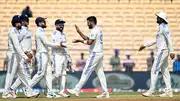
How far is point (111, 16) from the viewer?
33562mm

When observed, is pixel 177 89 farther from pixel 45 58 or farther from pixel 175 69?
pixel 45 58

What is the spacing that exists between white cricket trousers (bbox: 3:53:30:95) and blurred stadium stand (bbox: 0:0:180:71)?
12711mm

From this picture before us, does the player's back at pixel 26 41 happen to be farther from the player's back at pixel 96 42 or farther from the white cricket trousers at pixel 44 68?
the player's back at pixel 96 42

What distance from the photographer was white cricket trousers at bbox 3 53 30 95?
65.1 feet

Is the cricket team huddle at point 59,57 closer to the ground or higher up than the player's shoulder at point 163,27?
closer to the ground

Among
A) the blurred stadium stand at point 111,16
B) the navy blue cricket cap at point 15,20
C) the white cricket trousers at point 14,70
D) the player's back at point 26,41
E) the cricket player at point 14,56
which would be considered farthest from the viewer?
the blurred stadium stand at point 111,16

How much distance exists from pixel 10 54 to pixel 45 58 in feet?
3.21

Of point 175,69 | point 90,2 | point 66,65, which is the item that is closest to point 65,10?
point 90,2

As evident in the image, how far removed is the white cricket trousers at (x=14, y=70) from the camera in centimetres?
1984

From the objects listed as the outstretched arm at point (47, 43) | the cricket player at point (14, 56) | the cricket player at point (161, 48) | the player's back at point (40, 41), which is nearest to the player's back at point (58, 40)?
the outstretched arm at point (47, 43)

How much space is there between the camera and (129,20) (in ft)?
110

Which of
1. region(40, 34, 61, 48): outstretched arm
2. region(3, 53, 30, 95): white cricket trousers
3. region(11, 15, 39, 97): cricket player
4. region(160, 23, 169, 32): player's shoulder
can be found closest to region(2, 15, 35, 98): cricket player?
region(3, 53, 30, 95): white cricket trousers

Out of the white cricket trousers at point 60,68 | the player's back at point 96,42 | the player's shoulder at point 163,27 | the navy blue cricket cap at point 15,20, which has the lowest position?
the white cricket trousers at point 60,68

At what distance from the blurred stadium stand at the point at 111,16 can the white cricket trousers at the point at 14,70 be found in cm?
1271
